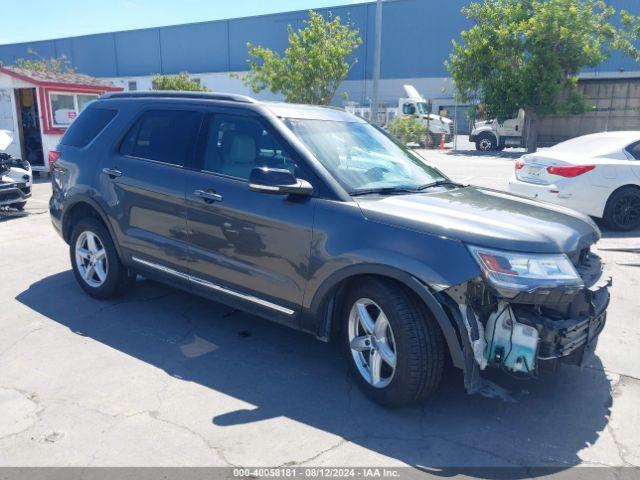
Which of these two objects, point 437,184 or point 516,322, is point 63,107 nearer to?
point 437,184

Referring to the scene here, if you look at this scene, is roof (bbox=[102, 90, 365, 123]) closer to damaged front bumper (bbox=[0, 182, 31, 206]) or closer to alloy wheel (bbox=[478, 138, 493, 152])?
damaged front bumper (bbox=[0, 182, 31, 206])

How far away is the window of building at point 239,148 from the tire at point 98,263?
4.89 ft

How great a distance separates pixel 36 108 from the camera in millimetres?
15492

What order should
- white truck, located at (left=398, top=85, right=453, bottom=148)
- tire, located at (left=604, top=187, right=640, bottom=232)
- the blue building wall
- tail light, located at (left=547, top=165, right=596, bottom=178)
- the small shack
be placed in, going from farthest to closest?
the blue building wall < white truck, located at (left=398, top=85, right=453, bottom=148) < the small shack < tire, located at (left=604, top=187, right=640, bottom=232) < tail light, located at (left=547, top=165, right=596, bottom=178)

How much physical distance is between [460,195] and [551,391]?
1490 mm

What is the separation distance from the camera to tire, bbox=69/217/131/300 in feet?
16.7

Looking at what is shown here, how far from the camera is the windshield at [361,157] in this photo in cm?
383

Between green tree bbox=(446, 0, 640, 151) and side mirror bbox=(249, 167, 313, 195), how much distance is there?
24.7 m

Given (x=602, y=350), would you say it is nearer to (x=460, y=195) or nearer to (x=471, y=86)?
(x=460, y=195)

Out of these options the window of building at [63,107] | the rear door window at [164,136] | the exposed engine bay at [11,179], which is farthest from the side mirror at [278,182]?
the window of building at [63,107]

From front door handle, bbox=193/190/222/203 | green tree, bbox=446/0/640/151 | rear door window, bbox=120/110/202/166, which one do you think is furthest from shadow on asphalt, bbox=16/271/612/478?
green tree, bbox=446/0/640/151

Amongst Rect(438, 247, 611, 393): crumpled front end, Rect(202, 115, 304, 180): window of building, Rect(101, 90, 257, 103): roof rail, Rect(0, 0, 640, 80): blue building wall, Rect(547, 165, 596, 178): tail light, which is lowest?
Rect(438, 247, 611, 393): crumpled front end

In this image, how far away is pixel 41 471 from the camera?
9.28 ft

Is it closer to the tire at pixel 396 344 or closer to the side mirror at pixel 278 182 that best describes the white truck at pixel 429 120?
the side mirror at pixel 278 182
